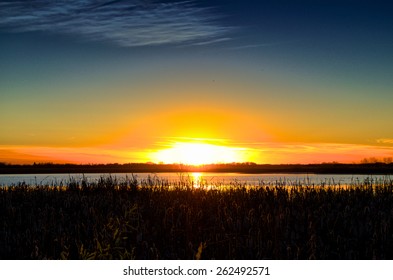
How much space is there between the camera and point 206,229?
10242 mm

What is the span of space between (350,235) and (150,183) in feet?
33.1

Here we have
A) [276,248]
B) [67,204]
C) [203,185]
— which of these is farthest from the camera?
[203,185]

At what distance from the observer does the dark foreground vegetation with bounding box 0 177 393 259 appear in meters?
8.48

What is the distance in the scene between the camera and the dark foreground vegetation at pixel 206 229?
334 inches
